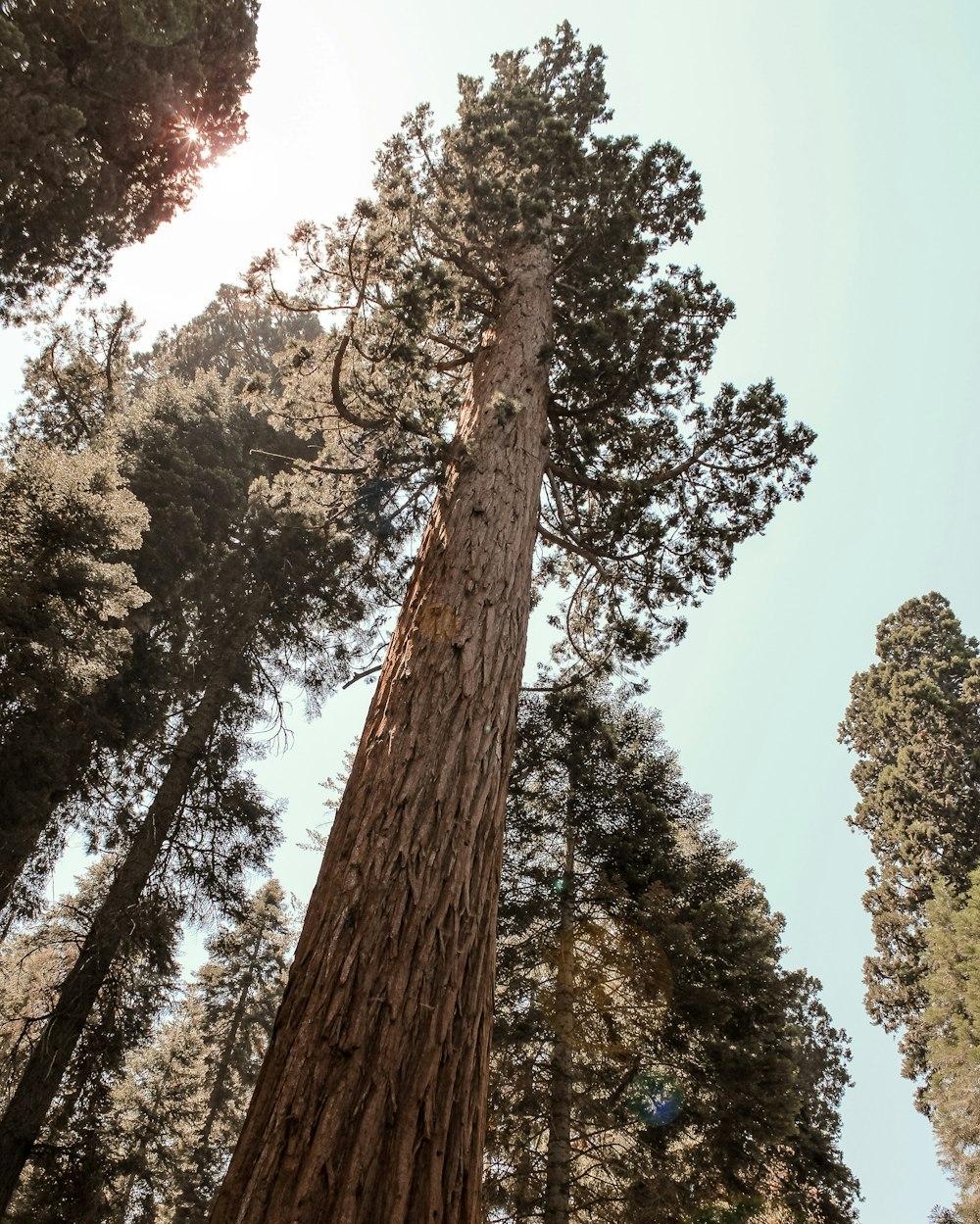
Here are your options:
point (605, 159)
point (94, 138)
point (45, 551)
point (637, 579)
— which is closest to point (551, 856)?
point (637, 579)

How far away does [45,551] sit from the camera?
6.36 m

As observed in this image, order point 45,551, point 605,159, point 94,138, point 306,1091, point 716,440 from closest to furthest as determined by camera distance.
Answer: point 306,1091 < point 45,551 < point 716,440 < point 94,138 < point 605,159

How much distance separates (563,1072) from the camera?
281 inches

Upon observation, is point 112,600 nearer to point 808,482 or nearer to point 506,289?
point 506,289

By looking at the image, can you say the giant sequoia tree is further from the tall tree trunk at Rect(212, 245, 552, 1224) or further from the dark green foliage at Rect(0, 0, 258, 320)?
the dark green foliage at Rect(0, 0, 258, 320)

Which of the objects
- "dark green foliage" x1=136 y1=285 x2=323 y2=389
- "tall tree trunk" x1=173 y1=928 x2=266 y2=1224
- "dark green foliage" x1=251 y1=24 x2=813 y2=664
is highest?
"dark green foliage" x1=136 y1=285 x2=323 y2=389

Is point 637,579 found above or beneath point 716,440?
beneath

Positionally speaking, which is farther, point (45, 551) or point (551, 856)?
point (551, 856)

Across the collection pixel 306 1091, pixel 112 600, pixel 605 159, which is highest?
pixel 605 159

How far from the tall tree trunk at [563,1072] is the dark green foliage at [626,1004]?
4 cm

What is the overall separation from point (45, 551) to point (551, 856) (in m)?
7.20

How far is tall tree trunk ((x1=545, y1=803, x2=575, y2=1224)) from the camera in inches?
255

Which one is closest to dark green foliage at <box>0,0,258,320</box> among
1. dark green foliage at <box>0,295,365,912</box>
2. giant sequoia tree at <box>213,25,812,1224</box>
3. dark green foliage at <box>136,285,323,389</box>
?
dark green foliage at <box>0,295,365,912</box>

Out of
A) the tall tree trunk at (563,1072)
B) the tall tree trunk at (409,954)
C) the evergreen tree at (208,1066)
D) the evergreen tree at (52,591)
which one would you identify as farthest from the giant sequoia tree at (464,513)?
the evergreen tree at (208,1066)
